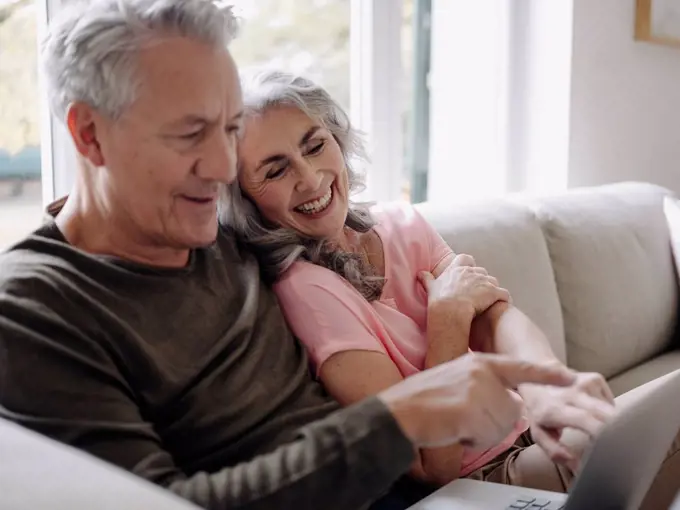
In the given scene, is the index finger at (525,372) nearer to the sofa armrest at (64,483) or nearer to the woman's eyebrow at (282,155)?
the sofa armrest at (64,483)

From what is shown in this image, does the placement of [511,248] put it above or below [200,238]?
below

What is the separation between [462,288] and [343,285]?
0.73 ft

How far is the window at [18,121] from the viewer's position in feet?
5.64

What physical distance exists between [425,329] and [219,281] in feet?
1.34

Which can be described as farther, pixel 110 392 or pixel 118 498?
pixel 110 392

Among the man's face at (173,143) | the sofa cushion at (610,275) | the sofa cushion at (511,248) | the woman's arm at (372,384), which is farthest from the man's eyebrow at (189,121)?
the sofa cushion at (610,275)

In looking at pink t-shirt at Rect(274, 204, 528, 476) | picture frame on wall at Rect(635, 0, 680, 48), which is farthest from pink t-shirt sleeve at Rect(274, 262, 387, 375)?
picture frame on wall at Rect(635, 0, 680, 48)

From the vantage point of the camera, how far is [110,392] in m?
1.01

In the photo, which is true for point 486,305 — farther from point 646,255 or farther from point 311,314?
point 646,255

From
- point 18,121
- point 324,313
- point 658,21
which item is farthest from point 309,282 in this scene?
point 658,21

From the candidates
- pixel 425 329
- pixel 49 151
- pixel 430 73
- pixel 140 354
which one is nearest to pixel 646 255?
pixel 430 73

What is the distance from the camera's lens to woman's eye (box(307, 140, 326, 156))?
4.71 ft

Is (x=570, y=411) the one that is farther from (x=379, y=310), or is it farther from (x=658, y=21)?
(x=658, y=21)

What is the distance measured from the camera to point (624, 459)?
3.15 feet
